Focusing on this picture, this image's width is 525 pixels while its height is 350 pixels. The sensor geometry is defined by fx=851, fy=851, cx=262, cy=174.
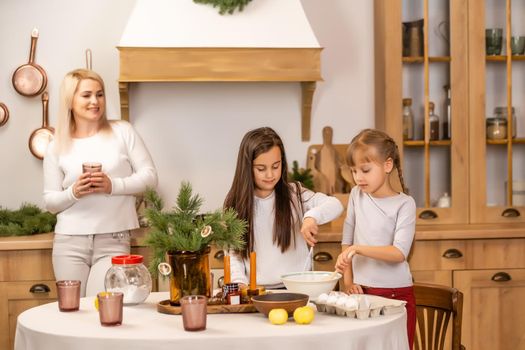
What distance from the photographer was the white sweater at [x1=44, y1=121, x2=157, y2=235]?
3469 millimetres

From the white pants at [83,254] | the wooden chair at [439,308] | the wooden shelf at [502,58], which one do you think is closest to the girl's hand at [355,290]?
the wooden chair at [439,308]

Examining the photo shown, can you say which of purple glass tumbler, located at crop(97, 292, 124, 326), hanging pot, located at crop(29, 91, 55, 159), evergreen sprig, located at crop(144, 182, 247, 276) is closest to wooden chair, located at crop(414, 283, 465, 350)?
evergreen sprig, located at crop(144, 182, 247, 276)

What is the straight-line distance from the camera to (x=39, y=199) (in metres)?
4.21

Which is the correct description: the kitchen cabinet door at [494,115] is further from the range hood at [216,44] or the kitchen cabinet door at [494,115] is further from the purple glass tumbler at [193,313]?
the purple glass tumbler at [193,313]

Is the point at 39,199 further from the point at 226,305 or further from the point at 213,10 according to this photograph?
the point at 226,305

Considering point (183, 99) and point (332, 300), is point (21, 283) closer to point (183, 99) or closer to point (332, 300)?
point (183, 99)

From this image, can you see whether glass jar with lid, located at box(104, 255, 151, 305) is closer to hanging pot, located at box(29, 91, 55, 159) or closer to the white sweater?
the white sweater

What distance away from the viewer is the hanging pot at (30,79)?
164 inches

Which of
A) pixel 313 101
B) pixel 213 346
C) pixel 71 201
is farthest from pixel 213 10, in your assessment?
pixel 213 346

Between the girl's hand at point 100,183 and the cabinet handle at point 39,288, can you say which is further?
the cabinet handle at point 39,288

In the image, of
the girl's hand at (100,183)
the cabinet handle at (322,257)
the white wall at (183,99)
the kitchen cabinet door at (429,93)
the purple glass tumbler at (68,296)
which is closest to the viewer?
the purple glass tumbler at (68,296)

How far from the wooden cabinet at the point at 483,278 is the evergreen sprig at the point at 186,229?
1656mm

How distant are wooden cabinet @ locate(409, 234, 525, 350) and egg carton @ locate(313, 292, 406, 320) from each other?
5.33 feet

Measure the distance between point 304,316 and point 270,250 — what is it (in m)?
0.73
